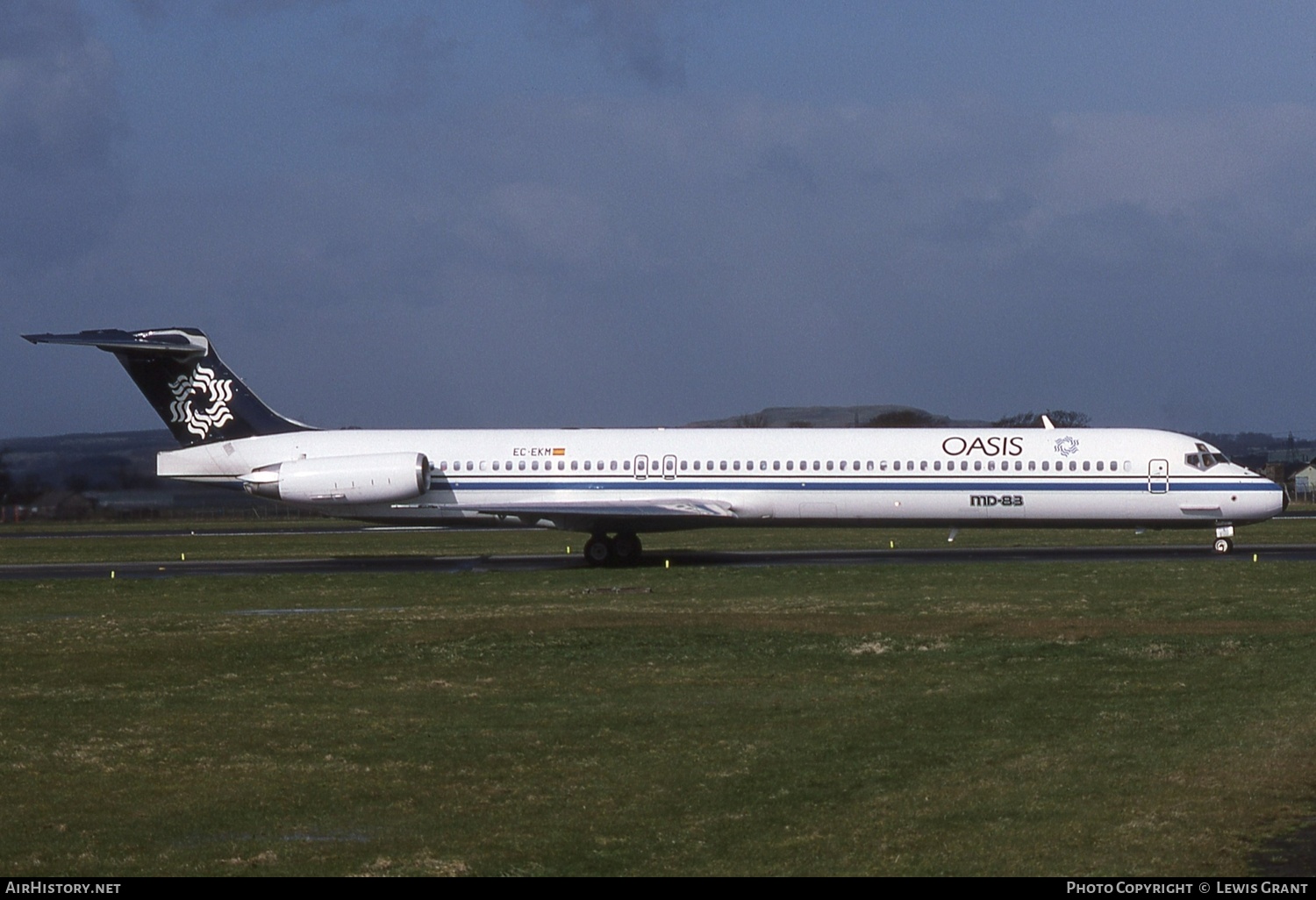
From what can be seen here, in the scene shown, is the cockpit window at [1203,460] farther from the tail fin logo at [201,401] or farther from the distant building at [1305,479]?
the distant building at [1305,479]

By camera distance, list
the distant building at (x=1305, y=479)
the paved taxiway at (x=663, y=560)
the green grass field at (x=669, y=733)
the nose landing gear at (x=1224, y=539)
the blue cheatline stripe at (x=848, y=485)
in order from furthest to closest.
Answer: the distant building at (x=1305, y=479) < the nose landing gear at (x=1224, y=539) < the paved taxiway at (x=663, y=560) < the blue cheatline stripe at (x=848, y=485) < the green grass field at (x=669, y=733)

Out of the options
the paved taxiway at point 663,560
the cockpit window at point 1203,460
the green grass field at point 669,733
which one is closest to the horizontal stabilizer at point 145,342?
the paved taxiway at point 663,560

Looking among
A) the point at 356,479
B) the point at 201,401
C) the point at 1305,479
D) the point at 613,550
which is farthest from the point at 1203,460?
the point at 1305,479

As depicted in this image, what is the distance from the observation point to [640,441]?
38.6 meters

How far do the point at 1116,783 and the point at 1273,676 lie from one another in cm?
677

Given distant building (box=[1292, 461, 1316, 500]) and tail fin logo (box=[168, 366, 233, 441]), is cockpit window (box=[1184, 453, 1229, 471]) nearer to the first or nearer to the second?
tail fin logo (box=[168, 366, 233, 441])

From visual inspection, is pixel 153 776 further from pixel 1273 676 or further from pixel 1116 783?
pixel 1273 676

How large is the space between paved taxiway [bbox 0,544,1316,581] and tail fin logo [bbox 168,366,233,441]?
153 inches

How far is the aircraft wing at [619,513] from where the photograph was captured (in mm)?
36594

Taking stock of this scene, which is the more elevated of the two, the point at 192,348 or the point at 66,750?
the point at 192,348

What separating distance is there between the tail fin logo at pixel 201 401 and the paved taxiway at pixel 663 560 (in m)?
3.90

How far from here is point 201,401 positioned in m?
39.7

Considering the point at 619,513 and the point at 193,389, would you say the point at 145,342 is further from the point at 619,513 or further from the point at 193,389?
the point at 619,513

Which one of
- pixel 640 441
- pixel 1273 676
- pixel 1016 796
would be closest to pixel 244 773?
pixel 1016 796
